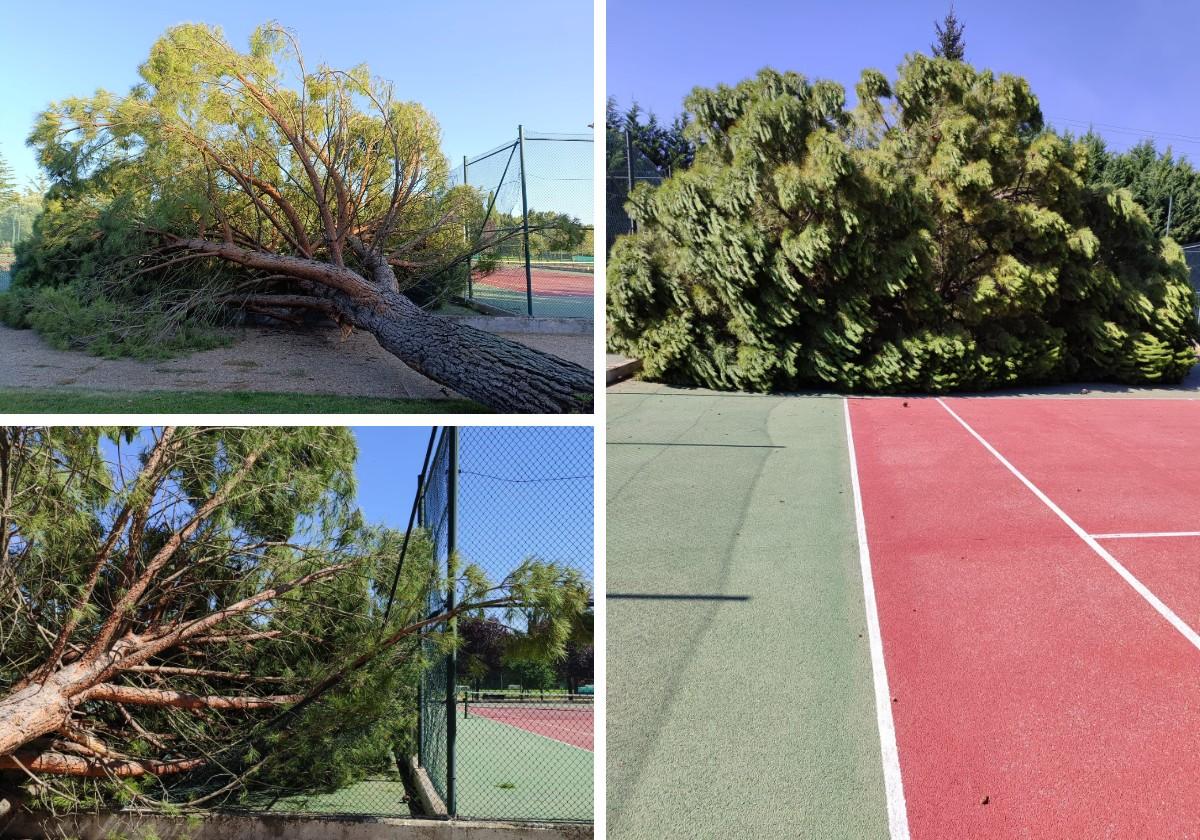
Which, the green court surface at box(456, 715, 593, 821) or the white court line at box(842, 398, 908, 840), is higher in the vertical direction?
the white court line at box(842, 398, 908, 840)

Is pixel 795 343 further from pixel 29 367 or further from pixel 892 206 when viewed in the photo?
pixel 29 367

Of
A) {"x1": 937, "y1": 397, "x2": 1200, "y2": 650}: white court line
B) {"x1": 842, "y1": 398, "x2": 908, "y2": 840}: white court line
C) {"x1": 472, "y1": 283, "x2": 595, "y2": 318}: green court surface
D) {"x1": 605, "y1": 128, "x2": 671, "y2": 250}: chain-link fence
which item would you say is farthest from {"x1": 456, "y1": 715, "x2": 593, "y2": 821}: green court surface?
{"x1": 605, "y1": 128, "x2": 671, "y2": 250}: chain-link fence

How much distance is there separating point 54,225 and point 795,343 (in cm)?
1199

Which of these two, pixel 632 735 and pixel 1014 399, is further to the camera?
pixel 1014 399

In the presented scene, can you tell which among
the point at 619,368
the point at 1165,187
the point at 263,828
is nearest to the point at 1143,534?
the point at 263,828

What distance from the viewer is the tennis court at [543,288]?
7.86 meters

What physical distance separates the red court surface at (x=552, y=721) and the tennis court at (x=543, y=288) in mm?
3438

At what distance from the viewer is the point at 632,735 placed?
14.4 feet

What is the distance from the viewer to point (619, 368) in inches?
667

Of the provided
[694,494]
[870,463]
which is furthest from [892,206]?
[694,494]

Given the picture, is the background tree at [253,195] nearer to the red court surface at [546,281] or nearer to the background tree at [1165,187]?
the red court surface at [546,281]

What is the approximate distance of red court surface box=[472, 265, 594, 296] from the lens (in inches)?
315

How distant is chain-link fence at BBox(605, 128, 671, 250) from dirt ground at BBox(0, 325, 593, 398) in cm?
1231

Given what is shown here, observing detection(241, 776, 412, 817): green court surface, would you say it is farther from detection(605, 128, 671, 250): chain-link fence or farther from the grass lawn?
detection(605, 128, 671, 250): chain-link fence
